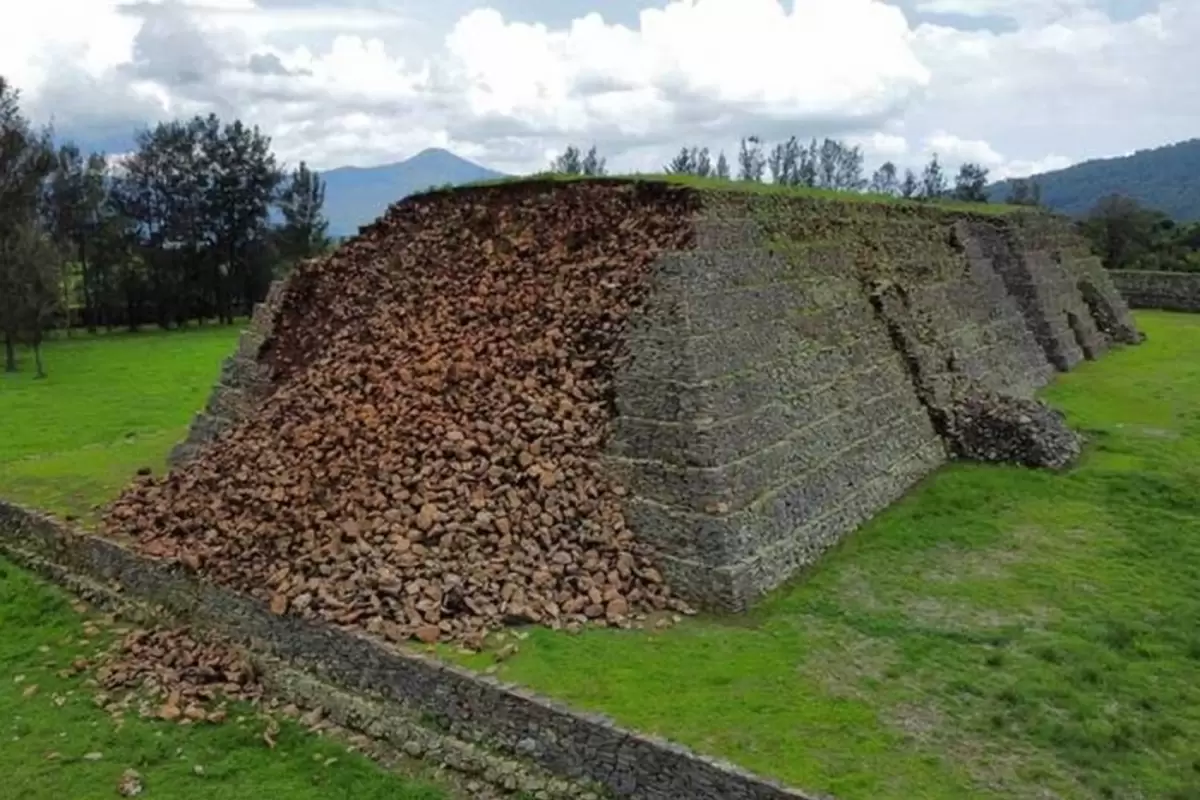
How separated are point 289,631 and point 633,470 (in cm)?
391

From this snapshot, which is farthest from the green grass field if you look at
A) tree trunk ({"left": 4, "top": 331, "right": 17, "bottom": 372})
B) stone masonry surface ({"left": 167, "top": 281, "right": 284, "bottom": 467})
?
tree trunk ({"left": 4, "top": 331, "right": 17, "bottom": 372})

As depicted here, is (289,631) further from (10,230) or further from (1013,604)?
(10,230)

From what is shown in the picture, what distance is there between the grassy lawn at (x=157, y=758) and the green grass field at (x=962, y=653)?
1.73 metres

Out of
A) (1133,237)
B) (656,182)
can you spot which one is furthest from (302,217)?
(656,182)

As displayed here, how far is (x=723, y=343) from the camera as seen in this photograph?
1217cm

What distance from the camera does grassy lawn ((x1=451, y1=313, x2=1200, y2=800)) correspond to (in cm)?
816

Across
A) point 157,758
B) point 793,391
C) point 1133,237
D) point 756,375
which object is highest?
point 1133,237

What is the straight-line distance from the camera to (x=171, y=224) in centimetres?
5066

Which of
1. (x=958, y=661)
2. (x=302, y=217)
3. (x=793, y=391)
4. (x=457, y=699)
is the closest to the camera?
(x=457, y=699)

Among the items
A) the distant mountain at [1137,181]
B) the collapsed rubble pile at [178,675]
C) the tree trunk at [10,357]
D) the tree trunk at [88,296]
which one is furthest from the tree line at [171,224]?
the distant mountain at [1137,181]

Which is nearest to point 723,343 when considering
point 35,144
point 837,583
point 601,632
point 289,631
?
point 837,583

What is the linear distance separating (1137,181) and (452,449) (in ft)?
428

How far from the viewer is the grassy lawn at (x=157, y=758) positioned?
29.9ft

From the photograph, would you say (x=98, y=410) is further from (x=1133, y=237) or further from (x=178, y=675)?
(x=1133, y=237)
